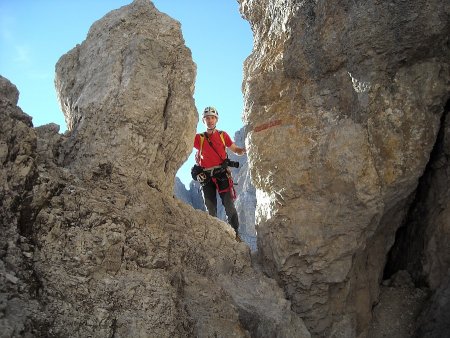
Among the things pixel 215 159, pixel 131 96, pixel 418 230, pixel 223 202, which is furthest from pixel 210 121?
pixel 418 230

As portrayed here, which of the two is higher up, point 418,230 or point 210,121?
point 210,121

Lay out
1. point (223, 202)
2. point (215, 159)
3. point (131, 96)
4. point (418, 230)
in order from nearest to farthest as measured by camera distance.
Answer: point (131, 96) → point (418, 230) → point (215, 159) → point (223, 202)

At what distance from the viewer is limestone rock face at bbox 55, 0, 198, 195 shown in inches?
216

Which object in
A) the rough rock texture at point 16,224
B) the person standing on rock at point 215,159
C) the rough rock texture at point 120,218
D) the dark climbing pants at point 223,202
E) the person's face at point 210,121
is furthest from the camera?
the dark climbing pants at point 223,202

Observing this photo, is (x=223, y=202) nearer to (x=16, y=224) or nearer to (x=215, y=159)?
(x=215, y=159)

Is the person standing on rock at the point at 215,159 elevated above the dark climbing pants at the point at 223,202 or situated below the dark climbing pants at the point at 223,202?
above

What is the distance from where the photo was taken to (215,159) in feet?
28.4

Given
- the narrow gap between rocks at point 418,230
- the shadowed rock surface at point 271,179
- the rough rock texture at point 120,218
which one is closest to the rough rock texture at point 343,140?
the shadowed rock surface at point 271,179

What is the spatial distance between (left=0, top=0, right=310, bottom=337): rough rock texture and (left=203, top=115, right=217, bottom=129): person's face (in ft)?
6.56

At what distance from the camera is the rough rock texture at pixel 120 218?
3725 mm

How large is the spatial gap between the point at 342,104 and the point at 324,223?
6.91 ft

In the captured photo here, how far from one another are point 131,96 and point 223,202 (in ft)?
13.1

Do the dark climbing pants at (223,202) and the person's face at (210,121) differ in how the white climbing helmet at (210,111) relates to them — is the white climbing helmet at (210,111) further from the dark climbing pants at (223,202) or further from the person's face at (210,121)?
the dark climbing pants at (223,202)

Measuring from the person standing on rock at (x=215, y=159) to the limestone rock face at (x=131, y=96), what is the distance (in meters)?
1.97
